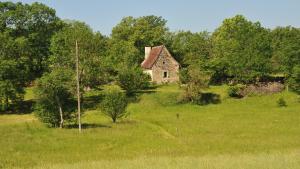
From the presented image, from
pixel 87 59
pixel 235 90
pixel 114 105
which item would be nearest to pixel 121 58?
pixel 87 59

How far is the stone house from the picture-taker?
74.6 m

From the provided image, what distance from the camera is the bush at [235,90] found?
196 feet

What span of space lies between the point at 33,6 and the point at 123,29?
34670 mm

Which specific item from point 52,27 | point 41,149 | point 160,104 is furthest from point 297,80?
point 41,149

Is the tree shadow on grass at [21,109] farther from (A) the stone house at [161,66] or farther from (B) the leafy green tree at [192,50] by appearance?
(B) the leafy green tree at [192,50]

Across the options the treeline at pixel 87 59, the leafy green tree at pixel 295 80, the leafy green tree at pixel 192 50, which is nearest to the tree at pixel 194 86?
the treeline at pixel 87 59

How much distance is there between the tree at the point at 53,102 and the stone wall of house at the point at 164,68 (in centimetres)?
3707

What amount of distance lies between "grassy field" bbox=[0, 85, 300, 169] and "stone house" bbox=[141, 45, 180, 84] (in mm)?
22933

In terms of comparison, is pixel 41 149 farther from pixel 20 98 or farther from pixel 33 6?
pixel 33 6

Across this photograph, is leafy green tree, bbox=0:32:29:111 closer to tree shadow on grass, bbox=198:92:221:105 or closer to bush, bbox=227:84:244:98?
tree shadow on grass, bbox=198:92:221:105

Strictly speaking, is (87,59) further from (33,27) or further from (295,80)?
(295,80)

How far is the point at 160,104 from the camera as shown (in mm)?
56781

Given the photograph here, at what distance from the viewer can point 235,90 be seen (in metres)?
59.8

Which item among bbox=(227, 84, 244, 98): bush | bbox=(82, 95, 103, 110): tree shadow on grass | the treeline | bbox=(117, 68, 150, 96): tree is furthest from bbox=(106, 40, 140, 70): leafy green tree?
bbox=(227, 84, 244, 98): bush
